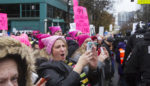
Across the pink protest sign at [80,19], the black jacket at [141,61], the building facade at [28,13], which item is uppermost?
the building facade at [28,13]

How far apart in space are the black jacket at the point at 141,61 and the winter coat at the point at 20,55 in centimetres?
234

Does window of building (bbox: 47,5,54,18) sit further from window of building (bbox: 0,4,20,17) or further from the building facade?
window of building (bbox: 0,4,20,17)

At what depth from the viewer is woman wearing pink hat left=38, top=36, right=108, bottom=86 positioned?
8.00 feet

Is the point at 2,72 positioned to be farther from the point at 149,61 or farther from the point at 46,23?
the point at 46,23

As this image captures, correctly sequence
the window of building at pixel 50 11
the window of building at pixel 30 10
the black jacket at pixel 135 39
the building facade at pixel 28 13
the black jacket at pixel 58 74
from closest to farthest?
the black jacket at pixel 58 74 < the black jacket at pixel 135 39 < the building facade at pixel 28 13 < the window of building at pixel 30 10 < the window of building at pixel 50 11

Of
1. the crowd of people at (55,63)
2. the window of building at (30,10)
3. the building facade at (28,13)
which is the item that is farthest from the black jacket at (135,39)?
the window of building at (30,10)

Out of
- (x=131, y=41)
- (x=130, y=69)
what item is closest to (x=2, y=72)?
(x=130, y=69)

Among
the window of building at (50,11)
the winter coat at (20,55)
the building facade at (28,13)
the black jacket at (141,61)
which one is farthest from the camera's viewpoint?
the window of building at (50,11)

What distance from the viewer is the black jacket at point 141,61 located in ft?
12.1

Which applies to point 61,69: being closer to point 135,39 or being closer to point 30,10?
point 135,39

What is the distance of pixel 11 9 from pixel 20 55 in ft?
119

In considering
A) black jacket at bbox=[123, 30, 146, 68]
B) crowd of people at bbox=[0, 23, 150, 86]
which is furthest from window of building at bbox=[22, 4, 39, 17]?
crowd of people at bbox=[0, 23, 150, 86]

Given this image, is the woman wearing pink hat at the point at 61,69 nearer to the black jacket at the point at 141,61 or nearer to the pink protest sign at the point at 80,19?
the black jacket at the point at 141,61

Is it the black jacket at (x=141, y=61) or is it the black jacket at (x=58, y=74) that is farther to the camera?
the black jacket at (x=141, y=61)
